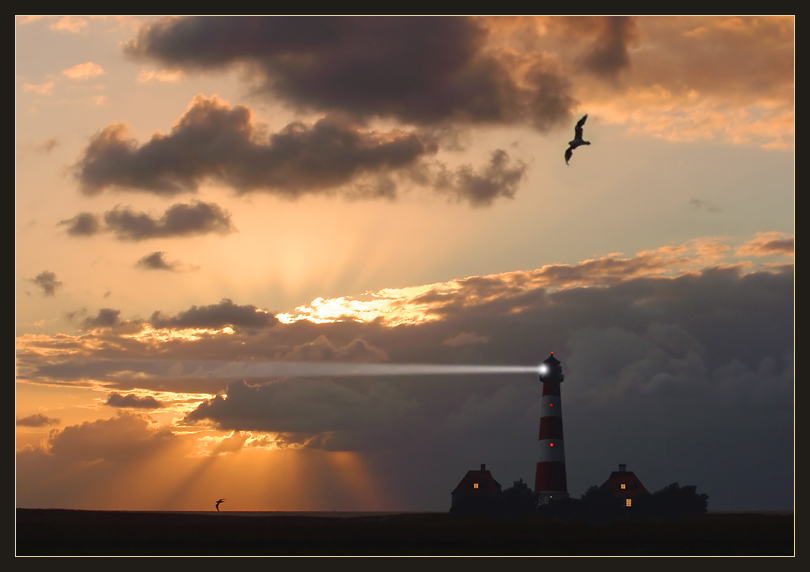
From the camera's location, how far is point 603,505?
87250 mm

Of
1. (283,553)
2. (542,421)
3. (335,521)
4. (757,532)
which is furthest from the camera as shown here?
(335,521)

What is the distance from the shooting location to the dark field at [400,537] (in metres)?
68.9

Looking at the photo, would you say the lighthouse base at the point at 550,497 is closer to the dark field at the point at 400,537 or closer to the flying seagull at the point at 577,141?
the dark field at the point at 400,537

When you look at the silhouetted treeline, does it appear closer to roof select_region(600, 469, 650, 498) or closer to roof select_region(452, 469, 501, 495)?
roof select_region(600, 469, 650, 498)

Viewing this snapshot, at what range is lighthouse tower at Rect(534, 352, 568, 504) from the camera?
3455 inches

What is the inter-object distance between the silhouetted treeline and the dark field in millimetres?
1580

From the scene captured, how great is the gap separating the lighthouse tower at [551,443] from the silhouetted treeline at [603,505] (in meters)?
0.95

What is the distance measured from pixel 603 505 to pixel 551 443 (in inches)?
251

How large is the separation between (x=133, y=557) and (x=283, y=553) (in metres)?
9.47

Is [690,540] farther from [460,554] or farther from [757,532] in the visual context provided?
[460,554]

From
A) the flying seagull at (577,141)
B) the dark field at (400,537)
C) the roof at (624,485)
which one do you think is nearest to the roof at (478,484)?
the dark field at (400,537)

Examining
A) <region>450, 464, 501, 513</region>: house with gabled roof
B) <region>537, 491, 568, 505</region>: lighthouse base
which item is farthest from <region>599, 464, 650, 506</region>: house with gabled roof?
<region>450, 464, 501, 513</region>: house with gabled roof

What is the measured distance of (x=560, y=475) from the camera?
88188 millimetres

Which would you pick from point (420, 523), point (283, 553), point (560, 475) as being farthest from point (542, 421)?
point (283, 553)
